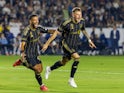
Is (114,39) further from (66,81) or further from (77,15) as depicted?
(77,15)

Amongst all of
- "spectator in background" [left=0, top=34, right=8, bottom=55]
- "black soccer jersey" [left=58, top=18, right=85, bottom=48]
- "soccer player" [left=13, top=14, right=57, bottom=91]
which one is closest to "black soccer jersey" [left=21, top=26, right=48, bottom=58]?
"soccer player" [left=13, top=14, right=57, bottom=91]

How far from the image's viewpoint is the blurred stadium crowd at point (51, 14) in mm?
38094

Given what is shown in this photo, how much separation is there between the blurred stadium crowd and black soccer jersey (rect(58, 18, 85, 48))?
63.8 ft

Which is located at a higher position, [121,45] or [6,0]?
[6,0]

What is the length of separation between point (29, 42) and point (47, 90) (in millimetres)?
1466

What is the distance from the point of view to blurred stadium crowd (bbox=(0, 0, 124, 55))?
38.1 m

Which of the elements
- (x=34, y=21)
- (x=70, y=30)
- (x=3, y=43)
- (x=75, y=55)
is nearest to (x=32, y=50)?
(x=34, y=21)

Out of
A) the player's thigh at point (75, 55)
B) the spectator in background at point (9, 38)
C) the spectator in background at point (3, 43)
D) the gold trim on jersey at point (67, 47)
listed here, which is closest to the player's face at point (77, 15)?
the gold trim on jersey at point (67, 47)

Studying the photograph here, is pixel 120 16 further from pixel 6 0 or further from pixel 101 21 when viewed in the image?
pixel 6 0

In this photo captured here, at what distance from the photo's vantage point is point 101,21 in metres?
40.8

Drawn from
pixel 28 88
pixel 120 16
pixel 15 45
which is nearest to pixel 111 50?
pixel 120 16

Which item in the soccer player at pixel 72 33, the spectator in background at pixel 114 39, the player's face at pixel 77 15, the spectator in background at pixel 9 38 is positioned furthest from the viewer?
the spectator in background at pixel 114 39

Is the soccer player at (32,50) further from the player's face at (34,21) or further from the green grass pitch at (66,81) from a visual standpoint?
the green grass pitch at (66,81)

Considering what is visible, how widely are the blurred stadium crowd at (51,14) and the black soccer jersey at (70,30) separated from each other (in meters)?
19.4
